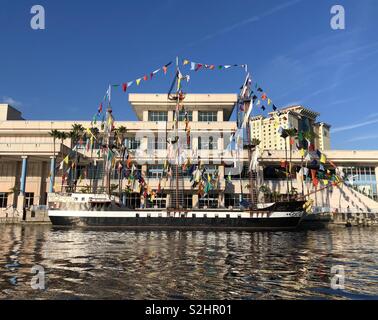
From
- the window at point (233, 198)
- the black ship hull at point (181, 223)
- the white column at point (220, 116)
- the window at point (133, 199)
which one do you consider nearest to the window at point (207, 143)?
the white column at point (220, 116)

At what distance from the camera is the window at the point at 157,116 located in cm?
6831

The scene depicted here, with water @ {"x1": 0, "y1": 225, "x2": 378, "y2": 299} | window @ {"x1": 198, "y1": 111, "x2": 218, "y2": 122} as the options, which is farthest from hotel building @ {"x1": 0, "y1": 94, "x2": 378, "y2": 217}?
water @ {"x1": 0, "y1": 225, "x2": 378, "y2": 299}

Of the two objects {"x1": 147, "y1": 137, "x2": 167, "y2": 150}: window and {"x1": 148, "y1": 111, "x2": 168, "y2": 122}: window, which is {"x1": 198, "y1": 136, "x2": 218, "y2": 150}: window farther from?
{"x1": 148, "y1": 111, "x2": 168, "y2": 122}: window

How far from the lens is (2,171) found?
60125 mm

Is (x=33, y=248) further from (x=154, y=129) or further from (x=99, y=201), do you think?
(x=154, y=129)

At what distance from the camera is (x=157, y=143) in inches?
2544

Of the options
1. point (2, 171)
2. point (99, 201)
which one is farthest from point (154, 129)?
point (2, 171)

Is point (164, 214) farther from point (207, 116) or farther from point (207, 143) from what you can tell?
point (207, 116)

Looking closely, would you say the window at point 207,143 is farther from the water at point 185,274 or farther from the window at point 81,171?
the water at point 185,274

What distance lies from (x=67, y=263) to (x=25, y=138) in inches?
2102

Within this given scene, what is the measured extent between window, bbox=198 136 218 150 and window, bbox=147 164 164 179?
8.45 meters

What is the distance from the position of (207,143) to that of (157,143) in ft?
30.8

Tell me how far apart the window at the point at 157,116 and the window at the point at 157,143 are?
209 inches
